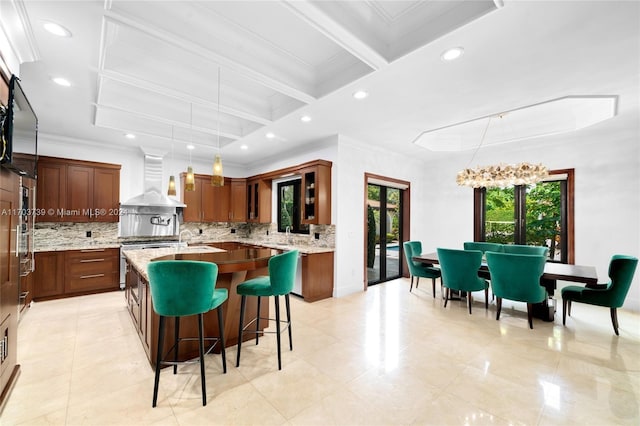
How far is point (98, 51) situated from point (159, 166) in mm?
3630

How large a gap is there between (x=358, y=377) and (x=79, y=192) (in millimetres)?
5534

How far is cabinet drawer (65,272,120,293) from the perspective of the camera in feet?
14.8

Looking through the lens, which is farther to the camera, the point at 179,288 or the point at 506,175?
the point at 506,175

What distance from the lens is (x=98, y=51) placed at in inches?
96.0

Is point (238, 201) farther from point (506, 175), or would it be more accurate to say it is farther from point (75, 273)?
point (506, 175)

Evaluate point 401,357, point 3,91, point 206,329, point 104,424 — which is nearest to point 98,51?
point 3,91

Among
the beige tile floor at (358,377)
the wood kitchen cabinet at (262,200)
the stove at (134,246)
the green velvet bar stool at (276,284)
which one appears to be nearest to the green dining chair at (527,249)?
the beige tile floor at (358,377)

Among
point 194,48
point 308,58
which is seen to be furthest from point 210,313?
point 308,58

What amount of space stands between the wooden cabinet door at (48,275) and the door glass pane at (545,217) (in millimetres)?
8358

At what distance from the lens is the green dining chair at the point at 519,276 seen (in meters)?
3.28

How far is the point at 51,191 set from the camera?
15.2 feet

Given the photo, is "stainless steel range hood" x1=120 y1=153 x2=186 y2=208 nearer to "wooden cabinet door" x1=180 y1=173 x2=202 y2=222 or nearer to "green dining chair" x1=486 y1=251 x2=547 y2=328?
"wooden cabinet door" x1=180 y1=173 x2=202 y2=222

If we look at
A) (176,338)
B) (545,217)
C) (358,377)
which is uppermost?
(545,217)

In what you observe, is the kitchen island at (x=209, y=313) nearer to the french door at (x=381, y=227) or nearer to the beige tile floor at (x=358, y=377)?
the beige tile floor at (x=358, y=377)
